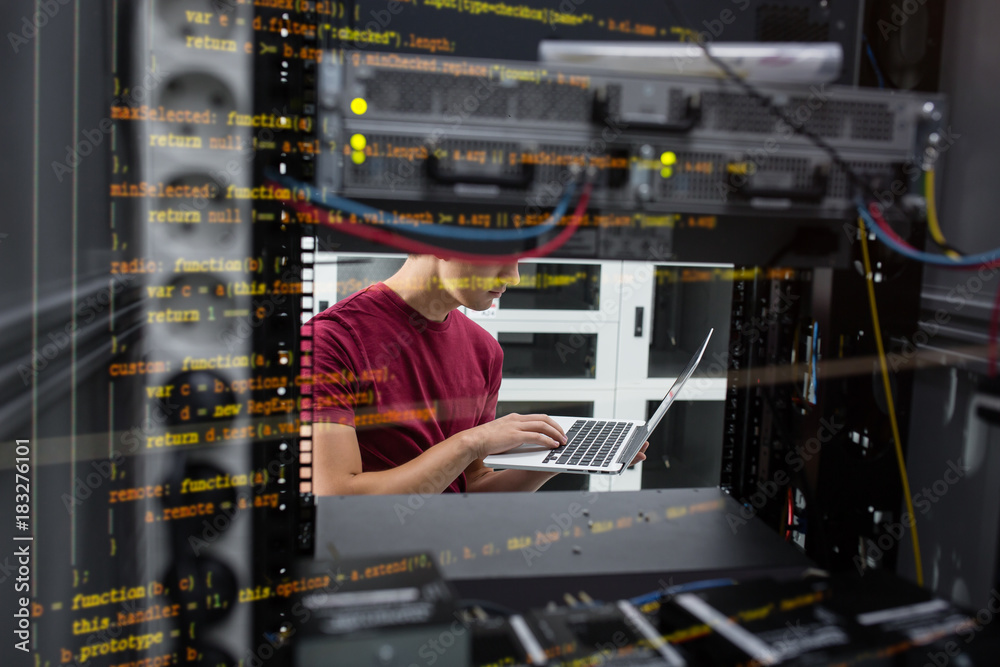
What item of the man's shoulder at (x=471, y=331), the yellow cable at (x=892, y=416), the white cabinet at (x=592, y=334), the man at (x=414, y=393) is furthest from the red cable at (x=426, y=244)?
the white cabinet at (x=592, y=334)

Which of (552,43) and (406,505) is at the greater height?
(552,43)

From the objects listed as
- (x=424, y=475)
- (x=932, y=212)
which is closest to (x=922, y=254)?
(x=932, y=212)

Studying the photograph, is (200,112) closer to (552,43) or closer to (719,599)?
(552,43)

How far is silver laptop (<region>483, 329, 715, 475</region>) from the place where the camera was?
1094 mm

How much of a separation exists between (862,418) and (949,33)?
0.56 metres

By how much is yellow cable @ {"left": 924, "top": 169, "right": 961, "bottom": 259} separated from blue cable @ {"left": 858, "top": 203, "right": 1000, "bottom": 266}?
16mm

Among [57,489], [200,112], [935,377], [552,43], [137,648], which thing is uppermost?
[552,43]

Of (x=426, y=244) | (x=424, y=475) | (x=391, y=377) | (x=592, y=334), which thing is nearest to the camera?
(x=426, y=244)

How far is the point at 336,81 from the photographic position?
762 millimetres

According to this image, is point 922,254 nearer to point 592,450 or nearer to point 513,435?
point 592,450

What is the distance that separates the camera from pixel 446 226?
812 millimetres

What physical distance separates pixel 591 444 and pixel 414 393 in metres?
0.46

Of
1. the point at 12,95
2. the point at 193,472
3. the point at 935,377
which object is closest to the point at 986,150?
the point at 935,377

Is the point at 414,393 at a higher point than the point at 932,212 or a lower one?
lower
